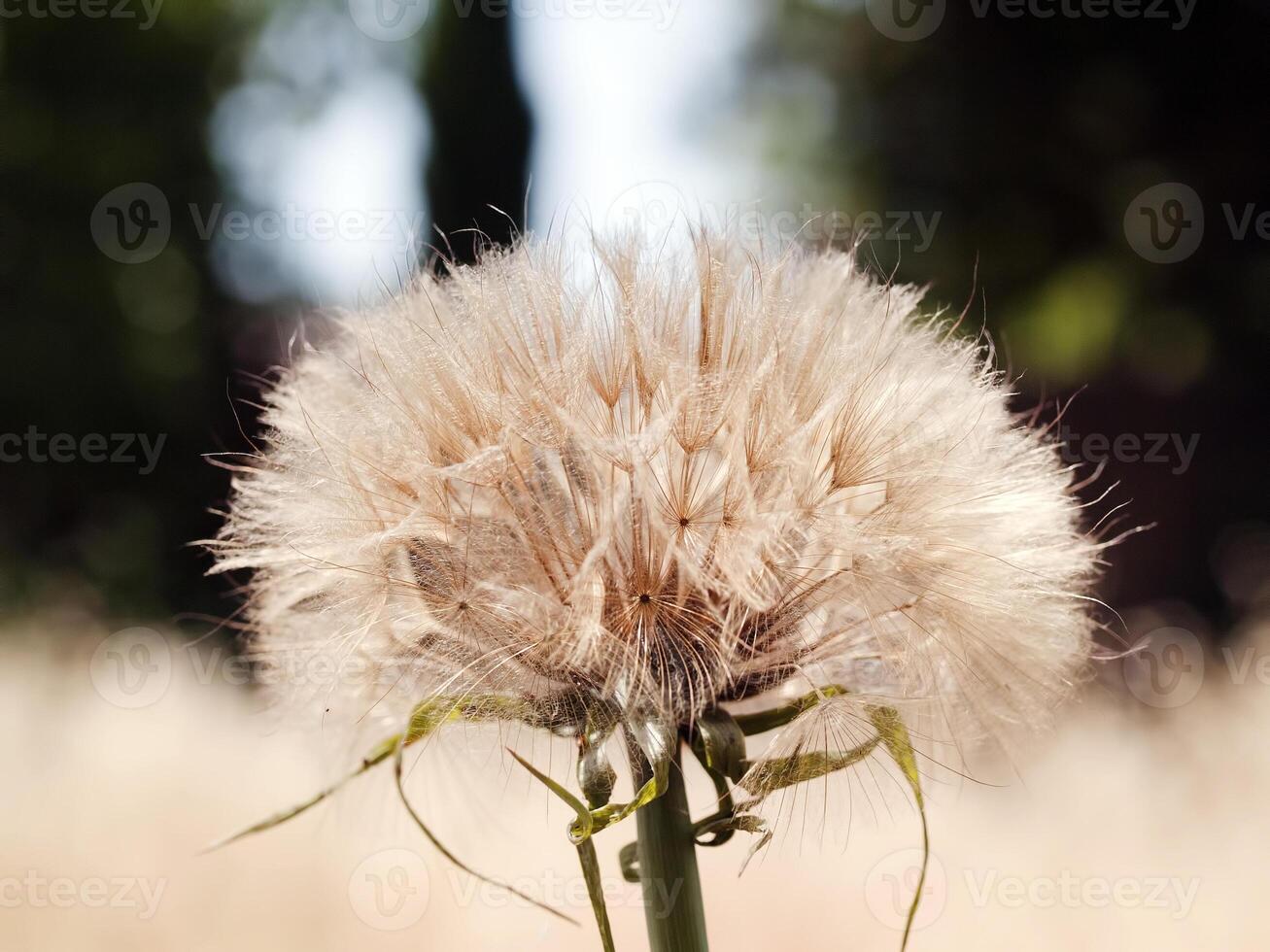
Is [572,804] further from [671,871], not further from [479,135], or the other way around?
[479,135]

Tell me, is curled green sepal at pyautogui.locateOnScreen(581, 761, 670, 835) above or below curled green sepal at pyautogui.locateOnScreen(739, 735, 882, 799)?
above

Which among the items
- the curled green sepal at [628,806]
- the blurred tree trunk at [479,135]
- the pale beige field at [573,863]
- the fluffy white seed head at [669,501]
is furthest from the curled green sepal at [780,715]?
the blurred tree trunk at [479,135]

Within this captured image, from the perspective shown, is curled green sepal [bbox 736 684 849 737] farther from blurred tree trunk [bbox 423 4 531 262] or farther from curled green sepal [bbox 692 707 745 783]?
blurred tree trunk [bbox 423 4 531 262]

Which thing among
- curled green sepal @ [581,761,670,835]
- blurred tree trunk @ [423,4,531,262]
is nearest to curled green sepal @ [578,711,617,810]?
curled green sepal @ [581,761,670,835]

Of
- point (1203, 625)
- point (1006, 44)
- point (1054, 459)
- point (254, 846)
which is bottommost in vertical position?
point (1203, 625)

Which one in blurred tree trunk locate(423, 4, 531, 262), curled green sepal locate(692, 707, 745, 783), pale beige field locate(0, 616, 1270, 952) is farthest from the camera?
blurred tree trunk locate(423, 4, 531, 262)

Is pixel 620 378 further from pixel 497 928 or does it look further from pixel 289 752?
pixel 289 752

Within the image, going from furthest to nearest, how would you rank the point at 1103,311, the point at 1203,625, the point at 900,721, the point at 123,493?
the point at 123,493, the point at 1103,311, the point at 1203,625, the point at 900,721

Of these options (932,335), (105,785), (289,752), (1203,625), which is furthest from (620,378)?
(1203,625)
